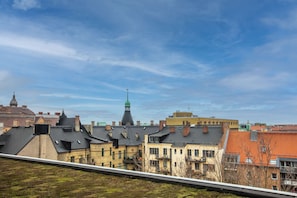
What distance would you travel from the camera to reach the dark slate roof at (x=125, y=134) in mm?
44434

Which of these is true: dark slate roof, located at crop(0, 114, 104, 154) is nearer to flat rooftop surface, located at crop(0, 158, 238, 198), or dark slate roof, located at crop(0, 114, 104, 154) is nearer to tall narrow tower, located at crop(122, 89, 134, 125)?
flat rooftop surface, located at crop(0, 158, 238, 198)

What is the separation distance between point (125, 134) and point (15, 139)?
19.2m

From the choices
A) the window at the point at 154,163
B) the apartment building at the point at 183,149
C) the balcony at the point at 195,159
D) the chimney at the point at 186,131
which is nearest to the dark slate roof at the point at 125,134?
the apartment building at the point at 183,149

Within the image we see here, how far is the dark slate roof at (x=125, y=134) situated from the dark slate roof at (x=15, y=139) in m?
12.9

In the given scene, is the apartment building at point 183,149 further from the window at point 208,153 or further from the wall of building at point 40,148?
the wall of building at point 40,148

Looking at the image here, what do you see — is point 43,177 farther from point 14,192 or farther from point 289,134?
point 289,134

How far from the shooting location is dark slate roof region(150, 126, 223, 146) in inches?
1339

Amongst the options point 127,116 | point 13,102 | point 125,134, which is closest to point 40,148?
point 125,134

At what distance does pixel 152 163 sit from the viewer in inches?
1475

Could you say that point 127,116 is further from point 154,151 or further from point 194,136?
point 194,136

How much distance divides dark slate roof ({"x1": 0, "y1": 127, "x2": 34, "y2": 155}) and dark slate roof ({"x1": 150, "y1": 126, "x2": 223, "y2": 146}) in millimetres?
16566

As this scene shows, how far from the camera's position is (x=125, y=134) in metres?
47.2

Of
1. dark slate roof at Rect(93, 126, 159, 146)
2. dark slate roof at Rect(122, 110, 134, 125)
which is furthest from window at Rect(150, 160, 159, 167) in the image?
dark slate roof at Rect(122, 110, 134, 125)

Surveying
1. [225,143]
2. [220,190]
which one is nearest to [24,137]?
[225,143]
